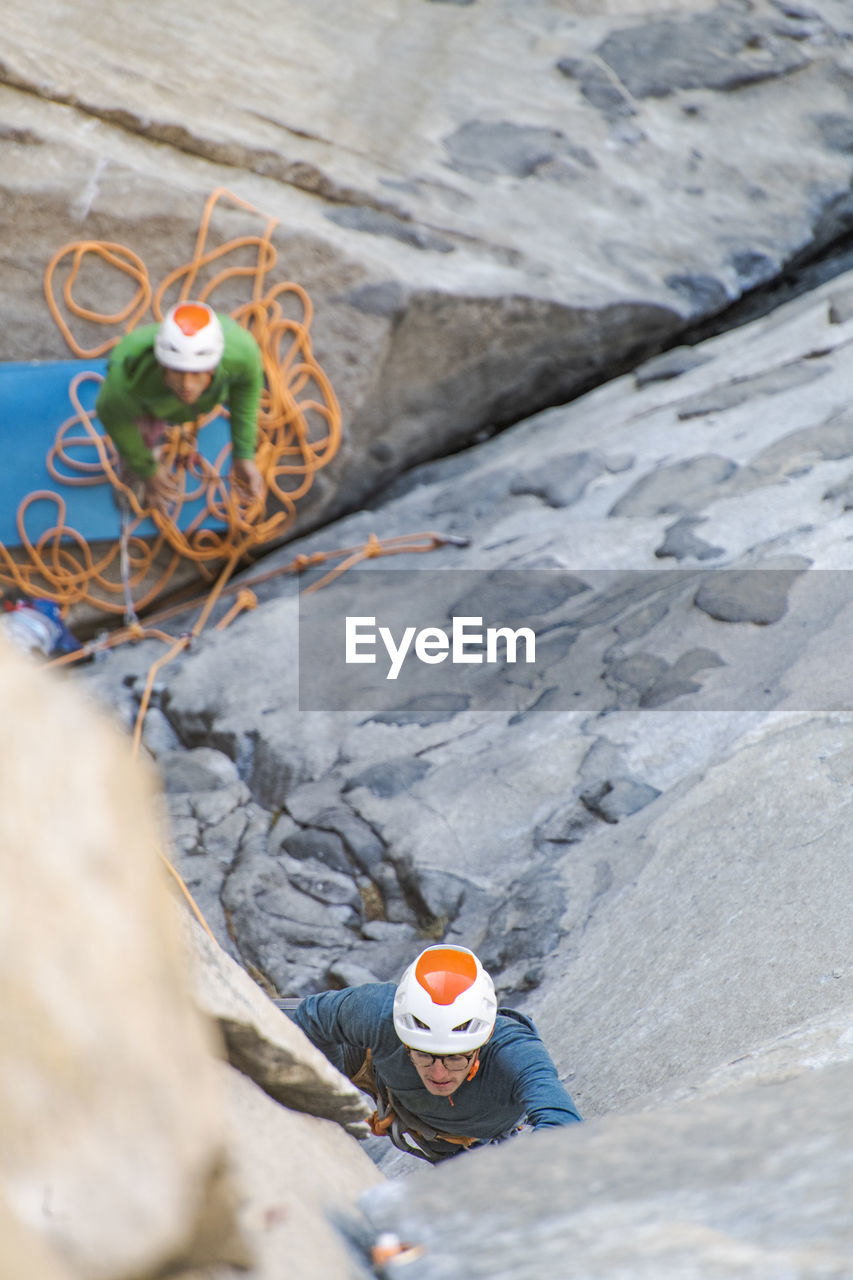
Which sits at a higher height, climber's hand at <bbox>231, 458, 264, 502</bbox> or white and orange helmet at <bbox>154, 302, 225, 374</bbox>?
white and orange helmet at <bbox>154, 302, 225, 374</bbox>

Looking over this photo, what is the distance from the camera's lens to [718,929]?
2436 mm

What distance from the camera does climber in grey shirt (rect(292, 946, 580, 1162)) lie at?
225cm

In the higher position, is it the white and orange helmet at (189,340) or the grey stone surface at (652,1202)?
the grey stone surface at (652,1202)

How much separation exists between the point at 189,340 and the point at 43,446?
1144 mm

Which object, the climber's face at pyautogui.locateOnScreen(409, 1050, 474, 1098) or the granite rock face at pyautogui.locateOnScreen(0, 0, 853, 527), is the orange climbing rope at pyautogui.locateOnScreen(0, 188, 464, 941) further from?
the climber's face at pyautogui.locateOnScreen(409, 1050, 474, 1098)

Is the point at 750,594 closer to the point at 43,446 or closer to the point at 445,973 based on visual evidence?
the point at 445,973

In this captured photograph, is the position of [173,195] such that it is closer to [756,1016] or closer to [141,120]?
[141,120]

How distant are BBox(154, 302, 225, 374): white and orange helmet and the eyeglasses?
2528mm

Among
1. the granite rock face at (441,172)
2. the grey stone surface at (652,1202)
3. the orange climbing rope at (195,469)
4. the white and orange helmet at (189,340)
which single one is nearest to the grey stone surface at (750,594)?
the granite rock face at (441,172)

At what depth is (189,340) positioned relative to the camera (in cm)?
395

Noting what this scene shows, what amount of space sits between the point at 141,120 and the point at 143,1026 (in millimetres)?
4667

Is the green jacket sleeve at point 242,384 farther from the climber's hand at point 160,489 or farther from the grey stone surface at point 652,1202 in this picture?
the grey stone surface at point 652,1202

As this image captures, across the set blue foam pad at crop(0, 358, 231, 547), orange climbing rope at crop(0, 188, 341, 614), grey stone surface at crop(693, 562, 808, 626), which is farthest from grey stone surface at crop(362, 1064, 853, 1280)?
blue foam pad at crop(0, 358, 231, 547)

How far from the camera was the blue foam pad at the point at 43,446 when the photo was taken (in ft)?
15.4
